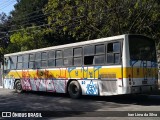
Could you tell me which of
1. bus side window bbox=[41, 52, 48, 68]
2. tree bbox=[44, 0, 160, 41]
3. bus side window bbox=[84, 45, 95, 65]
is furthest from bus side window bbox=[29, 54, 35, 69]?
bus side window bbox=[84, 45, 95, 65]

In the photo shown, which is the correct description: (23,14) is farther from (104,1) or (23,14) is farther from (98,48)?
(98,48)

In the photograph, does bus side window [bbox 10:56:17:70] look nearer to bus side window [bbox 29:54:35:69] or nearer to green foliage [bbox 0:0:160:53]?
bus side window [bbox 29:54:35:69]

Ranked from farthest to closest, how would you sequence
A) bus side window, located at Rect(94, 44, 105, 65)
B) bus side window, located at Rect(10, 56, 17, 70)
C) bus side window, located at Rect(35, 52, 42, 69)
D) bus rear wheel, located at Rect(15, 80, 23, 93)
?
bus side window, located at Rect(10, 56, 17, 70), bus rear wheel, located at Rect(15, 80, 23, 93), bus side window, located at Rect(35, 52, 42, 69), bus side window, located at Rect(94, 44, 105, 65)

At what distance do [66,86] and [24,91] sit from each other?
5.97 meters

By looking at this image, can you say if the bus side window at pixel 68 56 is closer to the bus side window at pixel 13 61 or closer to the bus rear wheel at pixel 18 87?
the bus rear wheel at pixel 18 87

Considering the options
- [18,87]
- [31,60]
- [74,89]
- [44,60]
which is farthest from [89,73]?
[18,87]

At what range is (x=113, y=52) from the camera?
621 inches

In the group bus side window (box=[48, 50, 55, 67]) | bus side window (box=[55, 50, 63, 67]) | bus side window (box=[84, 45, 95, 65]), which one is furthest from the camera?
bus side window (box=[48, 50, 55, 67])

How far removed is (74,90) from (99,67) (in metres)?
2.65

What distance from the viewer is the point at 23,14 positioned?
44594 mm

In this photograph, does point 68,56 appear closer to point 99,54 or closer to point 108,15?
point 99,54

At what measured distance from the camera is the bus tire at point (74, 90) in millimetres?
17866

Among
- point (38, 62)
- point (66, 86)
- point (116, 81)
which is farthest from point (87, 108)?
point (38, 62)

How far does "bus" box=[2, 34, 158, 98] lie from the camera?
15242mm
